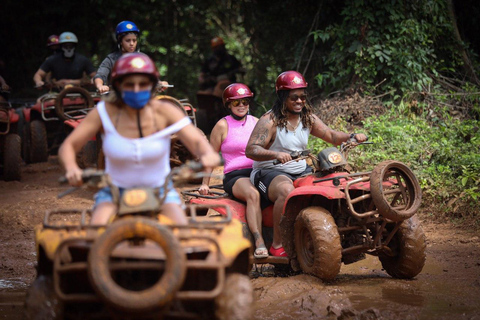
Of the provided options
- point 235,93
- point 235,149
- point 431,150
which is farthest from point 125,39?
point 431,150

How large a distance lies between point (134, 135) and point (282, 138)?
99.4 inches

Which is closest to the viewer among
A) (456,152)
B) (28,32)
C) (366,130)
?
(456,152)

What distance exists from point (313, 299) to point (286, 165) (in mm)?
1617

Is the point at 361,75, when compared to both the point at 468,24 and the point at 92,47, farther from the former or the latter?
the point at 92,47

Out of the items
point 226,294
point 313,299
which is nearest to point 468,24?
point 313,299

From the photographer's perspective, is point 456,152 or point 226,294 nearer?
point 226,294

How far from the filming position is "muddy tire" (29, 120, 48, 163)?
41.6ft

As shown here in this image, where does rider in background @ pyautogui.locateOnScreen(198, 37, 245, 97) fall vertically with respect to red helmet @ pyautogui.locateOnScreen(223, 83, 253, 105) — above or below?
above

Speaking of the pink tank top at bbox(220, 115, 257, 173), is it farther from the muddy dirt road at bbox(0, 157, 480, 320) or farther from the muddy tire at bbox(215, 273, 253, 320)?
the muddy tire at bbox(215, 273, 253, 320)

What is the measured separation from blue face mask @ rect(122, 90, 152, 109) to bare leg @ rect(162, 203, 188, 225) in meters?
0.65

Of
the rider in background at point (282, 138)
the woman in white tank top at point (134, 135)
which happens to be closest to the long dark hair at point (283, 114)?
the rider in background at point (282, 138)

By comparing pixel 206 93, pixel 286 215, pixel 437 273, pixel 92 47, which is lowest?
pixel 437 273

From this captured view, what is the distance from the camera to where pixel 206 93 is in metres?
14.5

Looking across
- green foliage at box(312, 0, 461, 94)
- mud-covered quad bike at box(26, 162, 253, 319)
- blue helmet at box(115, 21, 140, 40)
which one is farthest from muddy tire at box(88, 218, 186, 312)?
green foliage at box(312, 0, 461, 94)
